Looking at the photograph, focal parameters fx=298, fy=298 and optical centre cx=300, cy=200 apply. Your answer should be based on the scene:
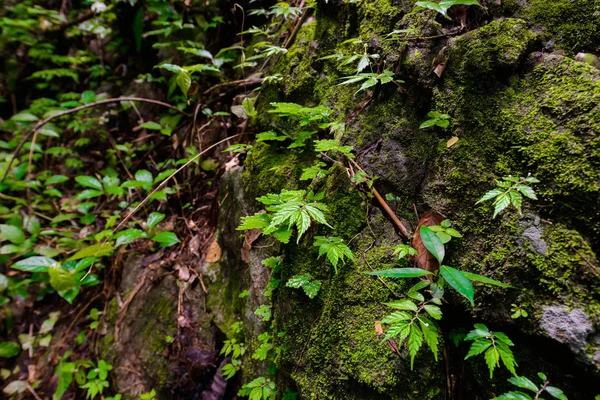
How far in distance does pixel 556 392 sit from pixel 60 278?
323 centimetres

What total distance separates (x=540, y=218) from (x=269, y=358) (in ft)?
5.07

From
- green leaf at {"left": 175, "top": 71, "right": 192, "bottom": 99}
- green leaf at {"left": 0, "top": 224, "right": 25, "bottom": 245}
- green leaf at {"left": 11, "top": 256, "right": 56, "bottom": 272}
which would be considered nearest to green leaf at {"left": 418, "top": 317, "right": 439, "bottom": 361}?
green leaf at {"left": 175, "top": 71, "right": 192, "bottom": 99}

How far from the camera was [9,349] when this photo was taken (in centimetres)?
312

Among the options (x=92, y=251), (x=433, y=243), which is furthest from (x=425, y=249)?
(x=92, y=251)

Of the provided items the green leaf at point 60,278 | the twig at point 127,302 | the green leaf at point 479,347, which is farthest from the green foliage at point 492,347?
the green leaf at point 60,278

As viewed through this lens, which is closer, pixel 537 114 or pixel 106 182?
pixel 537 114

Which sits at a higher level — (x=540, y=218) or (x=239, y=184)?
(x=540, y=218)

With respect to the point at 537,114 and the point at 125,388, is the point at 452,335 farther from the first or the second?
the point at 125,388

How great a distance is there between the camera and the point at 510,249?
1.23 m

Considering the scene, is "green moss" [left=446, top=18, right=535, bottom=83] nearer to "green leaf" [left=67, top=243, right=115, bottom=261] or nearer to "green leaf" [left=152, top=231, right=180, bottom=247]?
"green leaf" [left=152, top=231, right=180, bottom=247]

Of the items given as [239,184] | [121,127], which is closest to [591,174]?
[239,184]

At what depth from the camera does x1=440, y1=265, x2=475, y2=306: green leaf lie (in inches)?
40.2

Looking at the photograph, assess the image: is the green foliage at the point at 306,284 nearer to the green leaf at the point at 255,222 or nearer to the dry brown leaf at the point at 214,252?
the green leaf at the point at 255,222

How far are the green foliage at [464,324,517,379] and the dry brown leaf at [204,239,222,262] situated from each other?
1.97m
